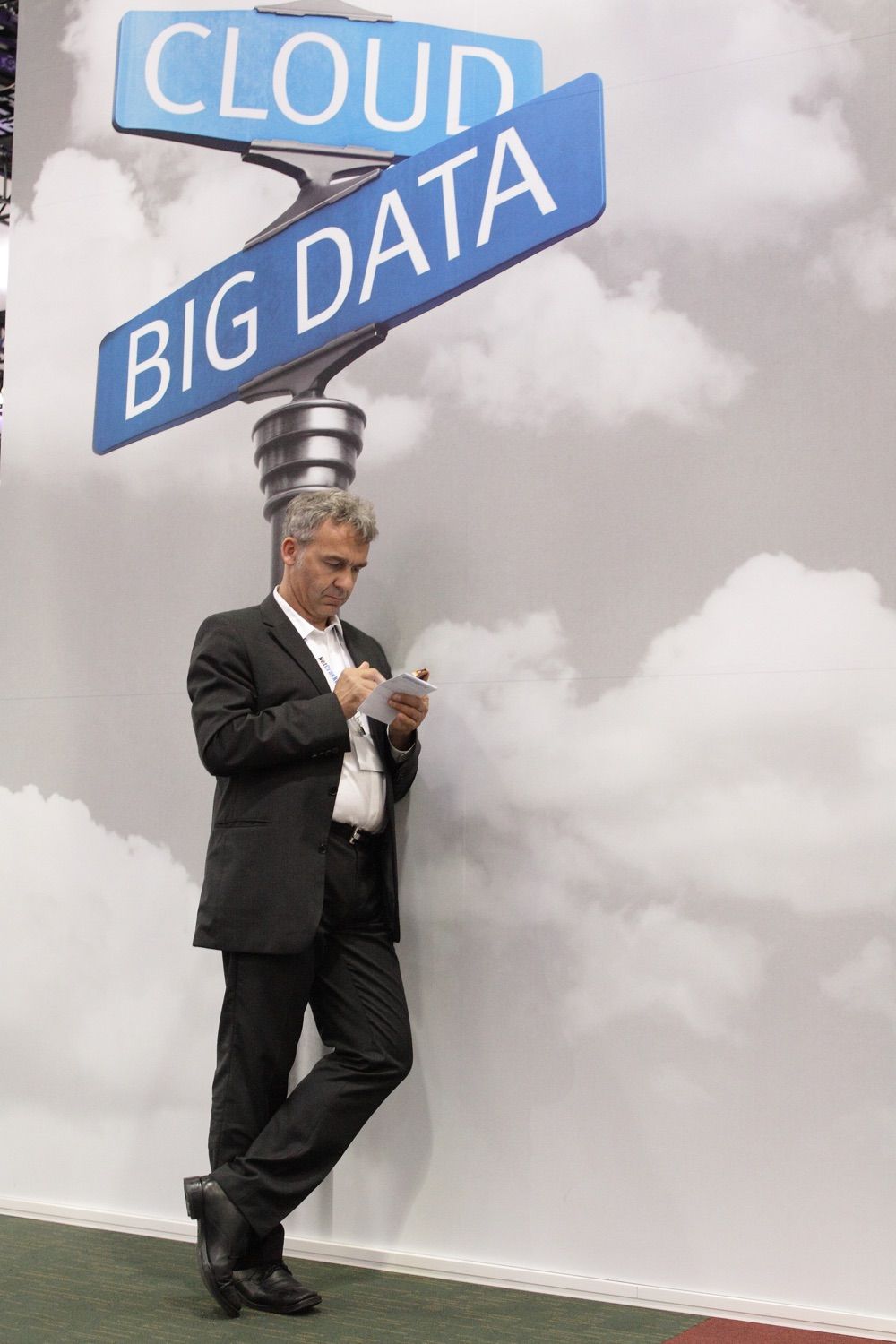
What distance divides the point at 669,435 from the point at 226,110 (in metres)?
1.50

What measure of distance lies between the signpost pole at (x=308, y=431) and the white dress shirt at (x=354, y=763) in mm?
417

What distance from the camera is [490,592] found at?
314 centimetres

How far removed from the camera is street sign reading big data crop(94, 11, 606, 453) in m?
3.12

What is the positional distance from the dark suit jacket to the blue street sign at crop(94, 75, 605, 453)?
90cm

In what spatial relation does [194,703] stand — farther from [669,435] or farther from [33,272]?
[33,272]

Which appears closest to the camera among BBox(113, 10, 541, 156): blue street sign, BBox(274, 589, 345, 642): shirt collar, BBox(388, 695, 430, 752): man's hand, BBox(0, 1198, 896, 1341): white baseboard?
BBox(0, 1198, 896, 1341): white baseboard

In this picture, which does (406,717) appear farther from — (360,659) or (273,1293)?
(273,1293)

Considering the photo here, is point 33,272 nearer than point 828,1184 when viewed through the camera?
No

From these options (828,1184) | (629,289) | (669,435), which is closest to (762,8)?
(629,289)

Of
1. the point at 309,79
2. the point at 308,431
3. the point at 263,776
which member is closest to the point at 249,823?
the point at 263,776

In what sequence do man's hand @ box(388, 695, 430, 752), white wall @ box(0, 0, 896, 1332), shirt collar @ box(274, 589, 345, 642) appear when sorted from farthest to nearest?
shirt collar @ box(274, 589, 345, 642)
man's hand @ box(388, 695, 430, 752)
white wall @ box(0, 0, 896, 1332)

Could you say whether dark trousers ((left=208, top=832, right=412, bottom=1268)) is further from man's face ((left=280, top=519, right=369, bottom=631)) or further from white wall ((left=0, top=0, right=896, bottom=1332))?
man's face ((left=280, top=519, right=369, bottom=631))

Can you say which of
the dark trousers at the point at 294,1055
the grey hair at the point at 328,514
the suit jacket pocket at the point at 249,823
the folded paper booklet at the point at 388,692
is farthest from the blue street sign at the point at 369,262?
the dark trousers at the point at 294,1055

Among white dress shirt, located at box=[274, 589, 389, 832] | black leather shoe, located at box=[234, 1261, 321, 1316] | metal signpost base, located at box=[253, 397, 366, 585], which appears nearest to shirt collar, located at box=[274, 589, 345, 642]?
white dress shirt, located at box=[274, 589, 389, 832]
